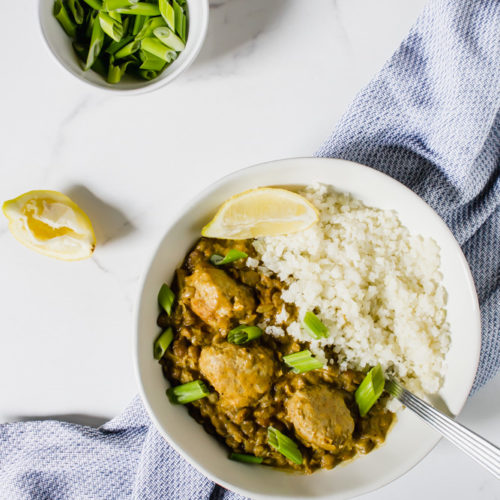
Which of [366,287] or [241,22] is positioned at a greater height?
[241,22]

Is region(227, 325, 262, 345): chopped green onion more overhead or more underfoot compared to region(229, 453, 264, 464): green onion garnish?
more overhead

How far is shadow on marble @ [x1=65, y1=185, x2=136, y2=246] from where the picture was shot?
2402 millimetres

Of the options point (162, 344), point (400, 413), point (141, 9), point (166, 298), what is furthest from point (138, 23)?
point (400, 413)

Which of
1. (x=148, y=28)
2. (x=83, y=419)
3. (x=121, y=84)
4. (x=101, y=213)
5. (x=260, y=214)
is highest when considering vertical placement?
(x=148, y=28)

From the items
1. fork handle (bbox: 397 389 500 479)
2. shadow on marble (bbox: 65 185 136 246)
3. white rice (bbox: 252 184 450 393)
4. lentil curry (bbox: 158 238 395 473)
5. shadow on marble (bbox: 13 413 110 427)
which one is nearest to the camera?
fork handle (bbox: 397 389 500 479)

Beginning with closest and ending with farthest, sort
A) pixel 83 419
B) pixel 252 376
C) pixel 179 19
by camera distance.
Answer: pixel 252 376, pixel 179 19, pixel 83 419

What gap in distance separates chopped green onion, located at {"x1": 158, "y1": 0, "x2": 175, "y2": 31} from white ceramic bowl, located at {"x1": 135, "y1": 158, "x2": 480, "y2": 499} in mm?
670

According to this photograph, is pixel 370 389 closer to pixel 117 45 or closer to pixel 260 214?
pixel 260 214

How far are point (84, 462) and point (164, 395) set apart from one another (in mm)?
717

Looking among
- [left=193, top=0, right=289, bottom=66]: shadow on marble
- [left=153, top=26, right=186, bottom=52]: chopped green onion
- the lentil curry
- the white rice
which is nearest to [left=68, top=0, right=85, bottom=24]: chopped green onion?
[left=153, top=26, right=186, bottom=52]: chopped green onion

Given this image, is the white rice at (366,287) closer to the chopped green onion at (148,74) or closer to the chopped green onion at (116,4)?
the chopped green onion at (148,74)

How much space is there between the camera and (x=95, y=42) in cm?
215

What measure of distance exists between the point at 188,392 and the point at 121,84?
49.0 inches

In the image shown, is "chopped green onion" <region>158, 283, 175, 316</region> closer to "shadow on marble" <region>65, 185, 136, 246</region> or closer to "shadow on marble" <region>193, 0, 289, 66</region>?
"shadow on marble" <region>65, 185, 136, 246</region>
